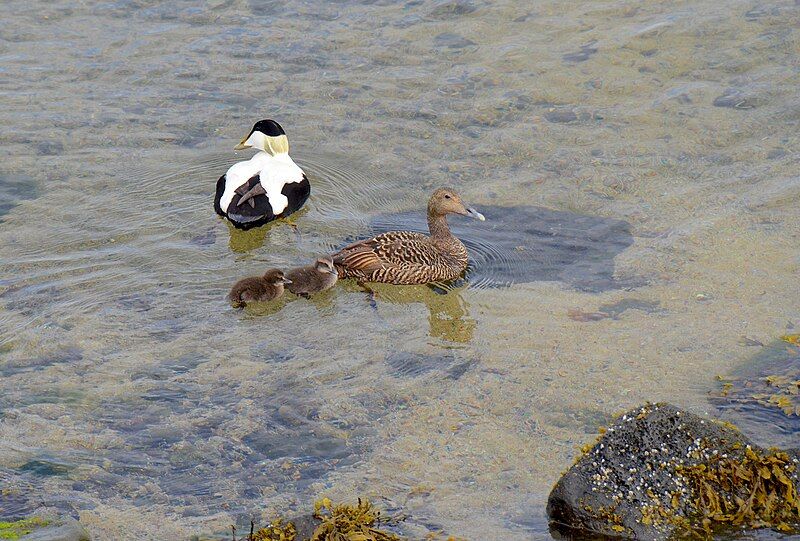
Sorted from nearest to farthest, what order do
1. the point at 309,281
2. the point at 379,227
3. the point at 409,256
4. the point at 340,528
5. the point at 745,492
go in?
the point at 340,528, the point at 745,492, the point at 309,281, the point at 409,256, the point at 379,227

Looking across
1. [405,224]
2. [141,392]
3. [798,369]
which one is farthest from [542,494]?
[405,224]

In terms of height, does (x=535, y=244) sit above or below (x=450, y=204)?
below

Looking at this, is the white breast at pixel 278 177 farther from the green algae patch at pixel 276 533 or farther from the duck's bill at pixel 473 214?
the green algae patch at pixel 276 533

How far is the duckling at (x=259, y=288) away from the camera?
7.34m

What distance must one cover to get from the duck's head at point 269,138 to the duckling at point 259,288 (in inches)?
91.1

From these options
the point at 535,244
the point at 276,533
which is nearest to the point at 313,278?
the point at 535,244

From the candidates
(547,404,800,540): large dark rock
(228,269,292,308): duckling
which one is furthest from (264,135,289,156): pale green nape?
(547,404,800,540): large dark rock

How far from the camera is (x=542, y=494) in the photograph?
5168 mm

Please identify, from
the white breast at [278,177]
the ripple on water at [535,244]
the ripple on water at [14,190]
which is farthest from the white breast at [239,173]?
the ripple on water at [14,190]

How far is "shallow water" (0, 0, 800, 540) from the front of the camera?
5547mm

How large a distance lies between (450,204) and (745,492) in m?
3.85

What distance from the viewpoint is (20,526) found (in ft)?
15.6

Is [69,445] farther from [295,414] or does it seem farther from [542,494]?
[542,494]

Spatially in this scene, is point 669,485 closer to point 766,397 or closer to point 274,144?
point 766,397
